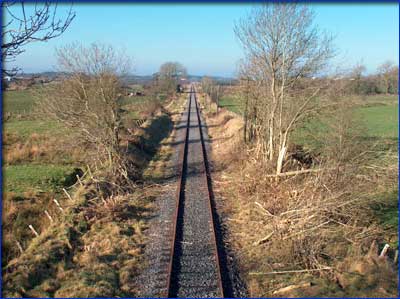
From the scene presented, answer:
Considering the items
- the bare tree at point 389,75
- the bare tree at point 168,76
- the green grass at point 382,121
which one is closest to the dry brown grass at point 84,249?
the green grass at point 382,121

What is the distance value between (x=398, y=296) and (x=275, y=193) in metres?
6.86

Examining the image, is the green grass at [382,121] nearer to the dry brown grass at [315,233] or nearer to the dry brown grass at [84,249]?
the dry brown grass at [315,233]

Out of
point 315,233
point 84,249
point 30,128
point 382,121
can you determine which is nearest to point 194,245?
point 84,249

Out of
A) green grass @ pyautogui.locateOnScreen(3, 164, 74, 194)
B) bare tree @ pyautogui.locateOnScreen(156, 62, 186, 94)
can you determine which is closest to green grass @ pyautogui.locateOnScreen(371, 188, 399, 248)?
green grass @ pyautogui.locateOnScreen(3, 164, 74, 194)

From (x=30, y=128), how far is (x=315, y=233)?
3237 centimetres

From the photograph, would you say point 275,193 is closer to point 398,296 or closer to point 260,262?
point 260,262

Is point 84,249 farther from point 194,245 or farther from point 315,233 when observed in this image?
point 315,233

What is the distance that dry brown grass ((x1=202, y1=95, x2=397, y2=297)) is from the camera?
355 inches

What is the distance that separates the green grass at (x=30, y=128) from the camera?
107ft

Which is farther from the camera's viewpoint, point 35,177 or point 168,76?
point 168,76

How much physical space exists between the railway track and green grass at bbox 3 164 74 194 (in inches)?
236

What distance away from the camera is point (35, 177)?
19500 millimetres

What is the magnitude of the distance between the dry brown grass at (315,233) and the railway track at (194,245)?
0.76m

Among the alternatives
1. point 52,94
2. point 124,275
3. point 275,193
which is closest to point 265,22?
point 275,193
